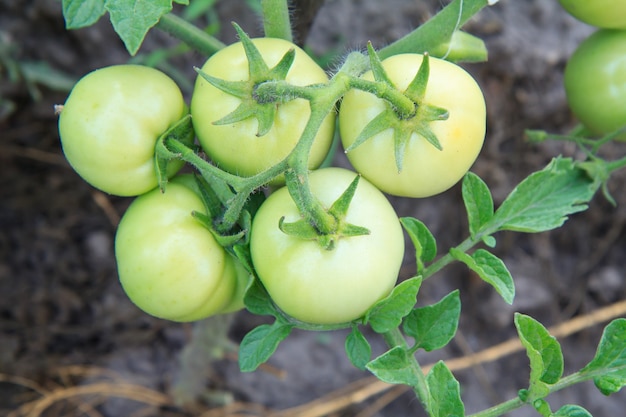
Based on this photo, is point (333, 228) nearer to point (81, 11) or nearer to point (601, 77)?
point (81, 11)

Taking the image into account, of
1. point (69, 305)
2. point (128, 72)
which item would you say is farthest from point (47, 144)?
point (128, 72)

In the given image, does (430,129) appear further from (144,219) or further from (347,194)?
(144,219)

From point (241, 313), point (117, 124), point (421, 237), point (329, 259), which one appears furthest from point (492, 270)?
point (241, 313)

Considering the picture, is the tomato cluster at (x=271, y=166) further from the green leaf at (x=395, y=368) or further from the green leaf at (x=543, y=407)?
the green leaf at (x=543, y=407)

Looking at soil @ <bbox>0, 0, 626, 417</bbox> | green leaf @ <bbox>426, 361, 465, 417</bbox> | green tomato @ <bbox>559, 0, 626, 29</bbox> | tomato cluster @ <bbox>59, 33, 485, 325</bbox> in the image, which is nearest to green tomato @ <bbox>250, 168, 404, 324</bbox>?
tomato cluster @ <bbox>59, 33, 485, 325</bbox>

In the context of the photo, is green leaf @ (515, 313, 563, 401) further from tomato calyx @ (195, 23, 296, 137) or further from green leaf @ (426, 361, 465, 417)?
tomato calyx @ (195, 23, 296, 137)

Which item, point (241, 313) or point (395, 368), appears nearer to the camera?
point (395, 368)
